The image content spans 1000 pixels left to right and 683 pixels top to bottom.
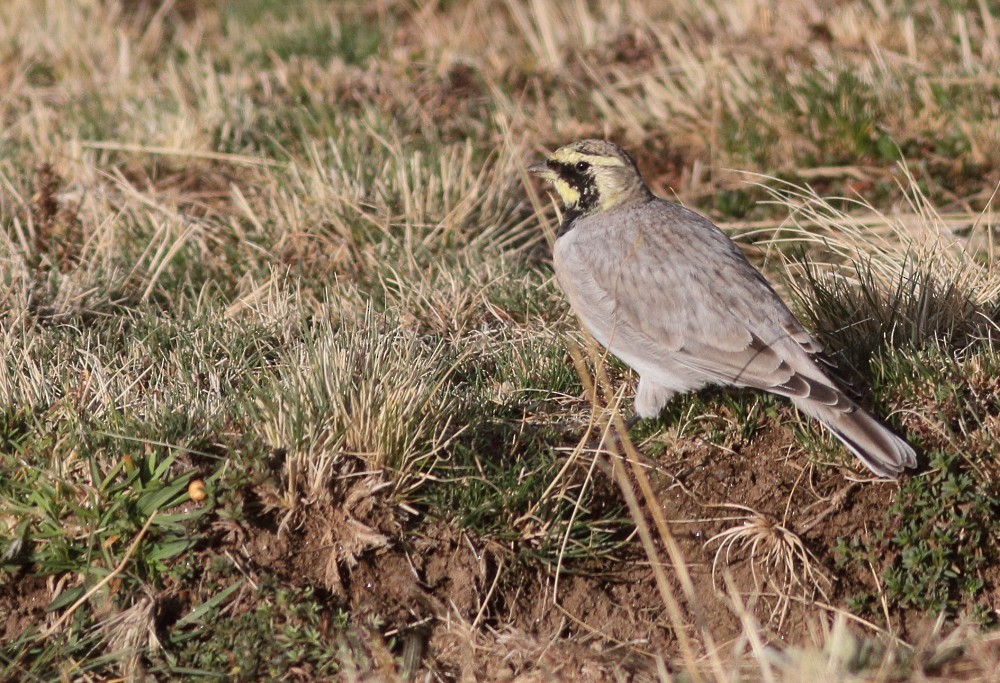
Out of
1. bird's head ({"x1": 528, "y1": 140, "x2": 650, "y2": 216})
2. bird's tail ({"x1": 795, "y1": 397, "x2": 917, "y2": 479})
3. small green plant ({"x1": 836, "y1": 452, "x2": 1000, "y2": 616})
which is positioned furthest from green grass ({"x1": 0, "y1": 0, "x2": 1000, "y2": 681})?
bird's head ({"x1": 528, "y1": 140, "x2": 650, "y2": 216})

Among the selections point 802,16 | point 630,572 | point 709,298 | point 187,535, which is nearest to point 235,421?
point 187,535

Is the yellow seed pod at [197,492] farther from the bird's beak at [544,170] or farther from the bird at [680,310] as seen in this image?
the bird's beak at [544,170]

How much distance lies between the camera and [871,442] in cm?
419

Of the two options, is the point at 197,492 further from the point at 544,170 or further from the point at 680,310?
the point at 544,170

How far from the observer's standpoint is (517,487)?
428 centimetres

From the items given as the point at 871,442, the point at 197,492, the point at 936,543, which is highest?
the point at 197,492

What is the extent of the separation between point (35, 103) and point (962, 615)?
6136 millimetres

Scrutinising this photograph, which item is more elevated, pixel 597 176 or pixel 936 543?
pixel 597 176

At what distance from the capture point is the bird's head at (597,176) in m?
5.27

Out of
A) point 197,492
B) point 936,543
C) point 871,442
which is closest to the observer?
point 197,492

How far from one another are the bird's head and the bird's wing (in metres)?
0.23

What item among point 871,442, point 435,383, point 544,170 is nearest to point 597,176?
point 544,170

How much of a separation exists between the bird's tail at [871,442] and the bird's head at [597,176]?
1.50m

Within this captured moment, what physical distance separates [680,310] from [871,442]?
918 mm
